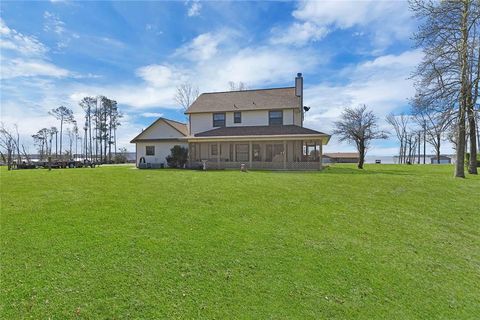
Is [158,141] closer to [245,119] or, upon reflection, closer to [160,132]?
[160,132]

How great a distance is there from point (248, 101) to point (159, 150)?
1037cm

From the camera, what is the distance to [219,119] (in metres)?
28.1

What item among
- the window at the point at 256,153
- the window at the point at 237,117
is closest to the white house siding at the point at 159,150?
the window at the point at 237,117

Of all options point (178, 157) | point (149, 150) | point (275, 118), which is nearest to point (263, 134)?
point (275, 118)

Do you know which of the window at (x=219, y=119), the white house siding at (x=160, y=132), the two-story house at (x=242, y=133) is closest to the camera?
the two-story house at (x=242, y=133)

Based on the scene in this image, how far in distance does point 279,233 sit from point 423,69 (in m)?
18.7

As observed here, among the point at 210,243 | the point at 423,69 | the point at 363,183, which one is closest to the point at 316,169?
the point at 363,183

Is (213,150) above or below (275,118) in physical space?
below

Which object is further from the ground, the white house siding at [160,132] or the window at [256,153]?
the white house siding at [160,132]

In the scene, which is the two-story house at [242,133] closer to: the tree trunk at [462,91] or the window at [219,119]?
the window at [219,119]

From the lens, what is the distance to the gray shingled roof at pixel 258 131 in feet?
78.2

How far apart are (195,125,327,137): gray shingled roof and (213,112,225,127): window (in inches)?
37.6

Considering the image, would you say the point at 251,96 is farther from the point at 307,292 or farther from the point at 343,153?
the point at 343,153

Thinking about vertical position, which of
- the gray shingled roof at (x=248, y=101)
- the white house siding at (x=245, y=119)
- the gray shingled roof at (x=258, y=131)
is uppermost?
the gray shingled roof at (x=248, y=101)
